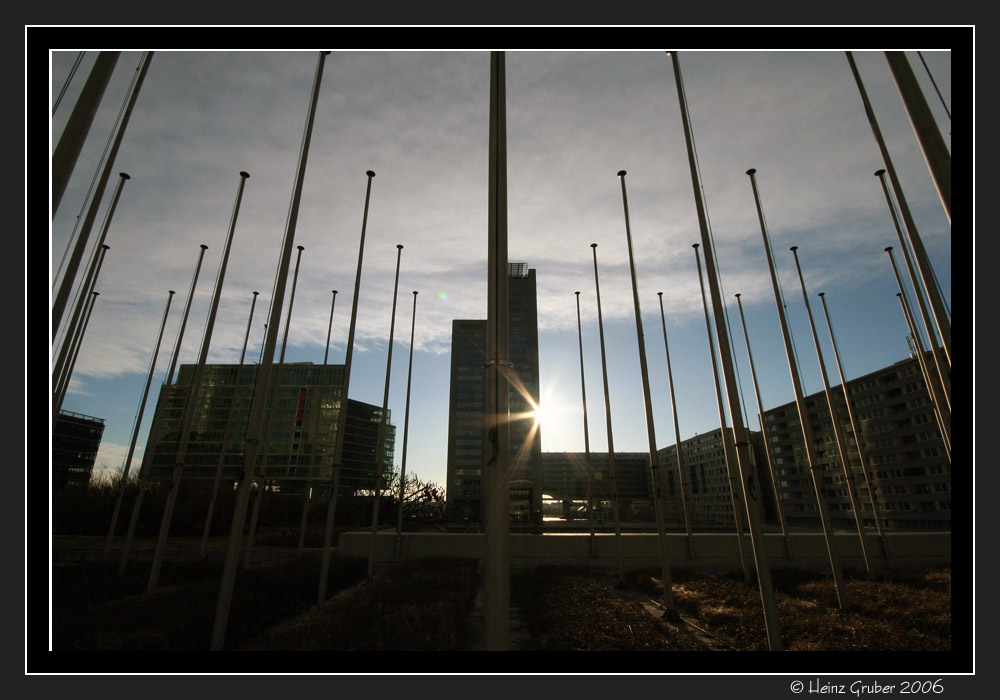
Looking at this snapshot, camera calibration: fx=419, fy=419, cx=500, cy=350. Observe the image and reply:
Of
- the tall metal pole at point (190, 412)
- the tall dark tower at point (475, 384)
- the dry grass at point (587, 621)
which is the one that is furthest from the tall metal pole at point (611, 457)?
the tall dark tower at point (475, 384)

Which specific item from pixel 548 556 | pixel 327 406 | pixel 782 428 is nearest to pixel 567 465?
pixel 782 428

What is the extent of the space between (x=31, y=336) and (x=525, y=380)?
101666mm

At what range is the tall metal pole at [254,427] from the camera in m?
7.47

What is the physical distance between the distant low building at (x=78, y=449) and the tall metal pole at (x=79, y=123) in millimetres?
39528

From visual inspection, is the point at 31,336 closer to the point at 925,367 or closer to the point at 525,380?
the point at 925,367

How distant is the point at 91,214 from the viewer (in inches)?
332

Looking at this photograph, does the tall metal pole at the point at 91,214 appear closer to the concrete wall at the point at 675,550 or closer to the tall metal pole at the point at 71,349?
the tall metal pole at the point at 71,349

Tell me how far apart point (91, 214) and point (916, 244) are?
57.2 feet

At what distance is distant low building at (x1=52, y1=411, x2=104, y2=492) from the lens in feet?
110

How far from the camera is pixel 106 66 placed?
5344 millimetres

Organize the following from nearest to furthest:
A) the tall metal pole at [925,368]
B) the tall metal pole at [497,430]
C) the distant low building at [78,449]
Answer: the tall metal pole at [497,430] < the tall metal pole at [925,368] < the distant low building at [78,449]

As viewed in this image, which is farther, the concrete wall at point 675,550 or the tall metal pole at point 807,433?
the concrete wall at point 675,550

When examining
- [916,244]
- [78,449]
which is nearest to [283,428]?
[78,449]

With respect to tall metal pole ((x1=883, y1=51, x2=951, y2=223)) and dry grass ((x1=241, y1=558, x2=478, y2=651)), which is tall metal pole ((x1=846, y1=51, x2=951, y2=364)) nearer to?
tall metal pole ((x1=883, y1=51, x2=951, y2=223))
